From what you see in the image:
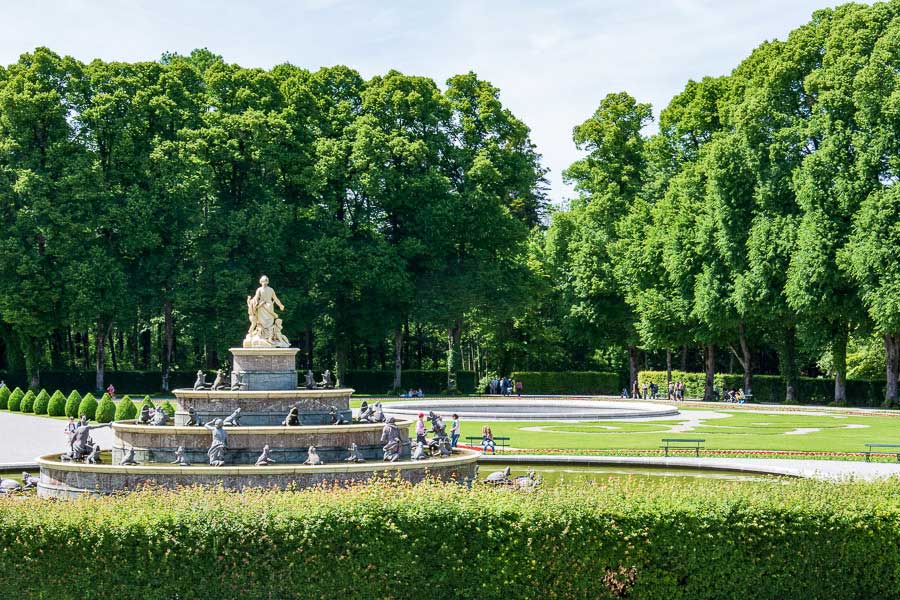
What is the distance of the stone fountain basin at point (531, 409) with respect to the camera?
144ft

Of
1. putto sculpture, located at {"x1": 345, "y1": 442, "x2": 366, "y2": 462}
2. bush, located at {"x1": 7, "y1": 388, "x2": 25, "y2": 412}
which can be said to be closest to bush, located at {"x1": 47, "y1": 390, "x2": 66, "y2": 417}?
bush, located at {"x1": 7, "y1": 388, "x2": 25, "y2": 412}

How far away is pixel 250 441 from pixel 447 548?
10204 millimetres

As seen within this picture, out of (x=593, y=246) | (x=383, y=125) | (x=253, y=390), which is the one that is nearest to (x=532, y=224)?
(x=593, y=246)

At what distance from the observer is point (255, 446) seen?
876 inches

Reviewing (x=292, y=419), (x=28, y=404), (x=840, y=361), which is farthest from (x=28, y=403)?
(x=840, y=361)

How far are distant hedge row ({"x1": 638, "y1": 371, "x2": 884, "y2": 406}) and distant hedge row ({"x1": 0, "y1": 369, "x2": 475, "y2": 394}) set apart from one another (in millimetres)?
14527

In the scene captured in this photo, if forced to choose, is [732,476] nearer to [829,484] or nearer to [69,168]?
[829,484]

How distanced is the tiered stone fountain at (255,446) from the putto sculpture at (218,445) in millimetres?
106

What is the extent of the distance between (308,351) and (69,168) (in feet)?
62.9

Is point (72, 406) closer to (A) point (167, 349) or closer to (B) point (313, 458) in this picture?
(A) point (167, 349)

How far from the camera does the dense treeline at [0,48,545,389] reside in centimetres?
5619

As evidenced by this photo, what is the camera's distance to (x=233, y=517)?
1302 cm

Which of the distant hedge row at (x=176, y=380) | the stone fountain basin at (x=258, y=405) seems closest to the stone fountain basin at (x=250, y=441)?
the stone fountain basin at (x=258, y=405)

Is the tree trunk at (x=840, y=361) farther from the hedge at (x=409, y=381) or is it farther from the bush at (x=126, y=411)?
the bush at (x=126, y=411)
